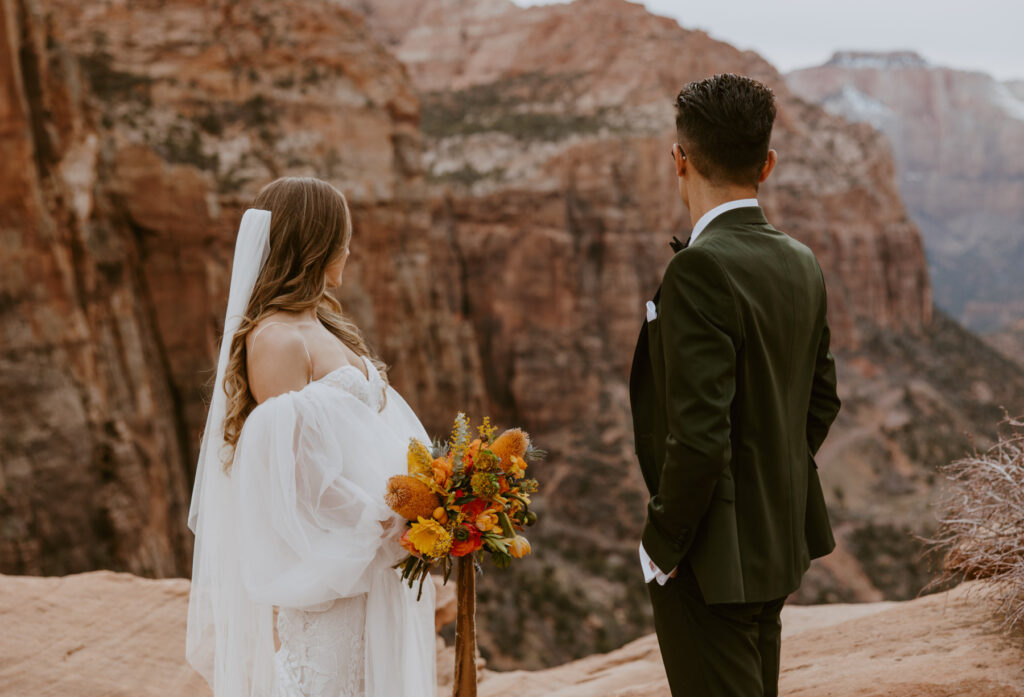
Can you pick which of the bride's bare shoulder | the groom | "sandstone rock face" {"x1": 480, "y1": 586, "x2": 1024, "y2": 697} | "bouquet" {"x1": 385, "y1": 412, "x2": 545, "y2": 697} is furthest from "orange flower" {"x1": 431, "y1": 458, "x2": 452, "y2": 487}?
"sandstone rock face" {"x1": 480, "y1": 586, "x2": 1024, "y2": 697}

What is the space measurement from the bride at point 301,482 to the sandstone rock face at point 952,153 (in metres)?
110

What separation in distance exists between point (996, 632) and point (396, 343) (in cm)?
1960

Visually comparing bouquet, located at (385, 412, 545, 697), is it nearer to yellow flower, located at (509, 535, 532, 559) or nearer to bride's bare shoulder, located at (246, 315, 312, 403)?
yellow flower, located at (509, 535, 532, 559)

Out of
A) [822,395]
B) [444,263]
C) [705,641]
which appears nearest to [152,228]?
[444,263]

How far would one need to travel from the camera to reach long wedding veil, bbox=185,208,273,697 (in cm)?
324

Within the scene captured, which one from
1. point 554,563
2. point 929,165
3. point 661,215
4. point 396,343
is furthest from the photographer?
point 929,165

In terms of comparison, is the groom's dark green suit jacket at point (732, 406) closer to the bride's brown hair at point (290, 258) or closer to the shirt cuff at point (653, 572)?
the shirt cuff at point (653, 572)

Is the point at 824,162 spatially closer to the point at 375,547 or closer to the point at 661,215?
the point at 661,215

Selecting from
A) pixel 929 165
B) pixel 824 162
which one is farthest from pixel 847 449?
pixel 929 165

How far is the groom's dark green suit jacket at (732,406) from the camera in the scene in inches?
97.4

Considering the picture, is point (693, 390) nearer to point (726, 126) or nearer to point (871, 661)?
point (726, 126)

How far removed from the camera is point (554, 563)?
26781 millimetres

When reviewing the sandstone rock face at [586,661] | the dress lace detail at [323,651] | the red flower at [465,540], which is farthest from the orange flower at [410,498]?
the sandstone rock face at [586,661]

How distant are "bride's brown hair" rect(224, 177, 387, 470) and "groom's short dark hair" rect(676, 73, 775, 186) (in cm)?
129
